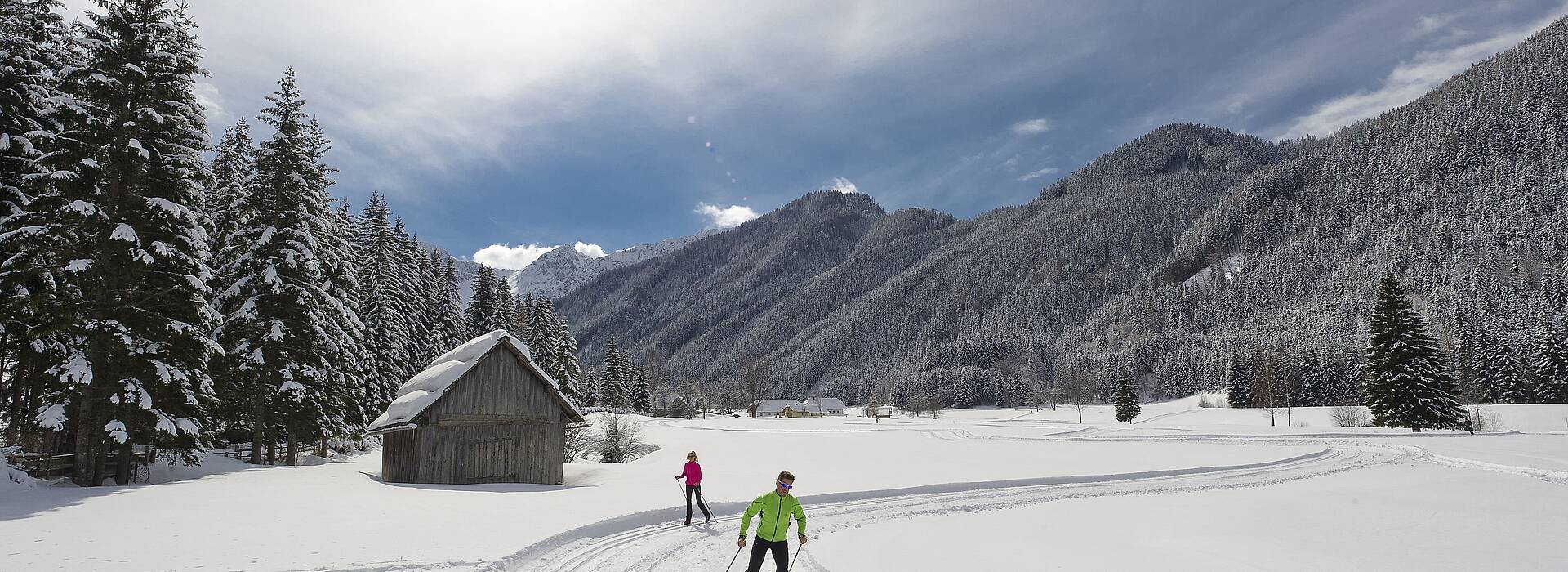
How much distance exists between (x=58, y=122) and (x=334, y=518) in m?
14.3

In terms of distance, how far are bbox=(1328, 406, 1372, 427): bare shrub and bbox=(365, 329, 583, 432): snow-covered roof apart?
59959 millimetres

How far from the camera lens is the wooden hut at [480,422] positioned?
22.3 m

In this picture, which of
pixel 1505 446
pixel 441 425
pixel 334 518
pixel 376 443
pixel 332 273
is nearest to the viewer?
pixel 334 518

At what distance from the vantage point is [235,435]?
94.0 feet

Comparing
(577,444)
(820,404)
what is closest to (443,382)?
(577,444)

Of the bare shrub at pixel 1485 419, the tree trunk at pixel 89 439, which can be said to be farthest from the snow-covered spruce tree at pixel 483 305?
the bare shrub at pixel 1485 419

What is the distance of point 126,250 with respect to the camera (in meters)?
17.5

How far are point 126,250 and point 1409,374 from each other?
64149 mm

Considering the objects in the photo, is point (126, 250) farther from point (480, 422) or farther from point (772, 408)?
point (772, 408)

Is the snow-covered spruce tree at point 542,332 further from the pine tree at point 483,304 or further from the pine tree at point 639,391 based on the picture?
the pine tree at point 639,391

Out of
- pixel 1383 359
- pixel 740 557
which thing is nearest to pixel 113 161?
pixel 740 557

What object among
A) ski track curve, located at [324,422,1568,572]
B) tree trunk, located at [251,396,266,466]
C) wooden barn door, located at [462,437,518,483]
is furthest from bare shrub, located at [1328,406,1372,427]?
tree trunk, located at [251,396,266,466]

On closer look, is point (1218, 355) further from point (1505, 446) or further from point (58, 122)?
point (58, 122)

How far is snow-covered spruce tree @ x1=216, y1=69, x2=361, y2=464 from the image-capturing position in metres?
24.0
